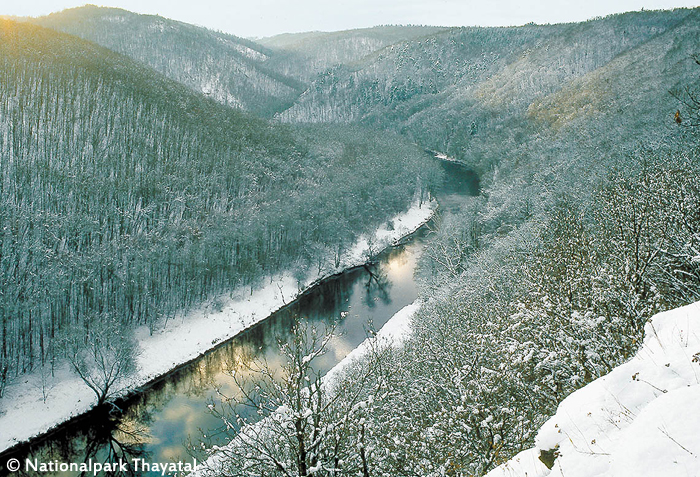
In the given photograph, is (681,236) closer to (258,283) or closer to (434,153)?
(258,283)

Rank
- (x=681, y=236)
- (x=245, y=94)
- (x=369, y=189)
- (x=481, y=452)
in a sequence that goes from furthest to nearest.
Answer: (x=245, y=94) → (x=369, y=189) → (x=681, y=236) → (x=481, y=452)

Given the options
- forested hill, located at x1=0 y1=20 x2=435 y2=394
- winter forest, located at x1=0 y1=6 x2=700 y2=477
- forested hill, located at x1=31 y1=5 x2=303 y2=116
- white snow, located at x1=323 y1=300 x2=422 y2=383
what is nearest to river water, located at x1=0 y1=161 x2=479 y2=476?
winter forest, located at x1=0 y1=6 x2=700 y2=477

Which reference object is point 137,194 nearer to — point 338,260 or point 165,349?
point 165,349

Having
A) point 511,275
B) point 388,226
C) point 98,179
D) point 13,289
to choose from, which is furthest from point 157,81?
point 511,275

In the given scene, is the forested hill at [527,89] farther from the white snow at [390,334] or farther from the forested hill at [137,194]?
the white snow at [390,334]

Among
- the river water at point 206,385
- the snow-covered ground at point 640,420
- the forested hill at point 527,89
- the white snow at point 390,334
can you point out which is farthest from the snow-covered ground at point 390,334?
the forested hill at point 527,89
